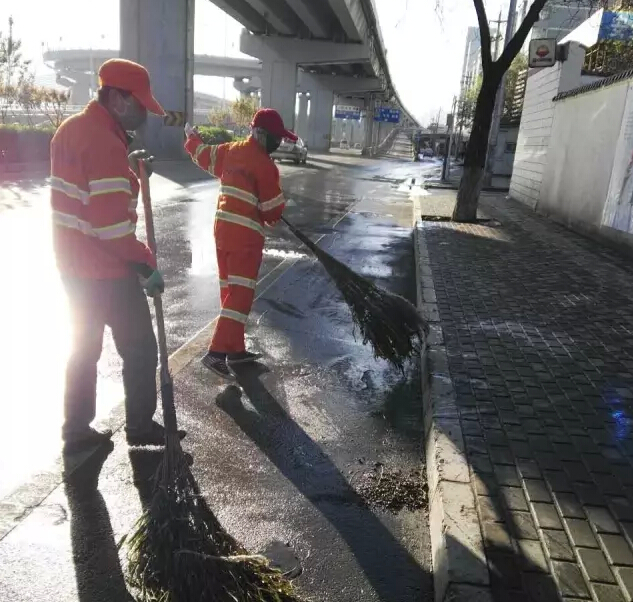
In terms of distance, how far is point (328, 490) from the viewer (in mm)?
3072

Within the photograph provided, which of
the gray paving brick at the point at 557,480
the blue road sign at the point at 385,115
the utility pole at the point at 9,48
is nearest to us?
the gray paving brick at the point at 557,480

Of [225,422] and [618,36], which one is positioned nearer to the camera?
[225,422]

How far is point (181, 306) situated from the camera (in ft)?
19.4

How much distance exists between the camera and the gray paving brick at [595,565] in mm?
2326

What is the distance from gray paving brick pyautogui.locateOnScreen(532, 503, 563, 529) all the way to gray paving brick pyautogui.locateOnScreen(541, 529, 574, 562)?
0.04m

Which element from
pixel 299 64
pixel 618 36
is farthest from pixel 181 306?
pixel 299 64

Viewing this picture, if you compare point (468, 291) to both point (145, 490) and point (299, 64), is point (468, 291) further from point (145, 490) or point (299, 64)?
point (299, 64)

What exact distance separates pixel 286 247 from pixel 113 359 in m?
5.18

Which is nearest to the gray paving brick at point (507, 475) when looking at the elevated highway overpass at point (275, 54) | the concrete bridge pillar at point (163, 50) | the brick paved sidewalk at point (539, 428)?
the brick paved sidewalk at point (539, 428)

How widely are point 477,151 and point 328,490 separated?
409 inches

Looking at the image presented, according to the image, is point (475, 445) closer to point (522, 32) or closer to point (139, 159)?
point (139, 159)

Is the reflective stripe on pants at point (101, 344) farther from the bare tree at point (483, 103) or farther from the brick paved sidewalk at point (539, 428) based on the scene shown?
the bare tree at point (483, 103)

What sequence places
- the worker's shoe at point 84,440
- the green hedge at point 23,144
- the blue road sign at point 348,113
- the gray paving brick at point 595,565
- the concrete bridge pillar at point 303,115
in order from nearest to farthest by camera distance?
the gray paving brick at point 595,565 → the worker's shoe at point 84,440 → the green hedge at point 23,144 → the concrete bridge pillar at point 303,115 → the blue road sign at point 348,113

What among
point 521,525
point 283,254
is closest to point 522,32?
point 283,254
